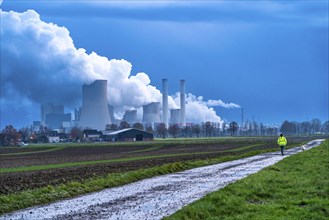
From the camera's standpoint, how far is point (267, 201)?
53.4ft

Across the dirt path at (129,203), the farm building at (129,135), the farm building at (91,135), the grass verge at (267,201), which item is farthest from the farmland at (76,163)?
the farm building at (91,135)

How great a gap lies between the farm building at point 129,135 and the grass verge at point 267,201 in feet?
500

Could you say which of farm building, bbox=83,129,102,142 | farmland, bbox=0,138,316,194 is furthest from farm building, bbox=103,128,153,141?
farmland, bbox=0,138,316,194

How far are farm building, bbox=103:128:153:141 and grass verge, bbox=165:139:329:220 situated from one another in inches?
6002

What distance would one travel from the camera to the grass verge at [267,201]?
1361 centimetres

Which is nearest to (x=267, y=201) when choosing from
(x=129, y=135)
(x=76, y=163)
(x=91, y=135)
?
(x=76, y=163)

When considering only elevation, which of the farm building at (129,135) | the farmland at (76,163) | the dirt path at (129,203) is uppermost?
the farm building at (129,135)

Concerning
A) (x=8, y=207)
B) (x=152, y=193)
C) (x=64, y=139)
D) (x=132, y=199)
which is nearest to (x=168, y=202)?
(x=132, y=199)

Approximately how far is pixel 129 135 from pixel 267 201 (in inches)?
6343

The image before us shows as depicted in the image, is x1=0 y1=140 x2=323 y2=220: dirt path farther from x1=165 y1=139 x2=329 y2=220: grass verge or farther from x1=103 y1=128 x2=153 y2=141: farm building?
x1=103 y1=128 x2=153 y2=141: farm building

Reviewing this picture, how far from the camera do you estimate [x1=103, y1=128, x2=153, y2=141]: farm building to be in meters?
174

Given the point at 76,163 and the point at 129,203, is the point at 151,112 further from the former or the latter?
the point at 129,203

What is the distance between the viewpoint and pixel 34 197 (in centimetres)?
1861

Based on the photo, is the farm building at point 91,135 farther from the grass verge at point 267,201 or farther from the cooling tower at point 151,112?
the grass verge at point 267,201
